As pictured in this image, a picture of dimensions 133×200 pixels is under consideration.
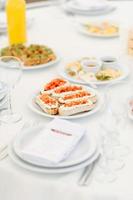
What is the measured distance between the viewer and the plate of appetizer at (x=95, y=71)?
5.41 ft

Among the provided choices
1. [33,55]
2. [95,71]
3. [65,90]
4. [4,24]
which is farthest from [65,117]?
[4,24]

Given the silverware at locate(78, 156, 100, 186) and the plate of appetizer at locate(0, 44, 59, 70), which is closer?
the silverware at locate(78, 156, 100, 186)

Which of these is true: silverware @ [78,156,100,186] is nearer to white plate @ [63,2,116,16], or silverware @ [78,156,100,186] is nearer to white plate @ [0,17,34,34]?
white plate @ [0,17,34,34]

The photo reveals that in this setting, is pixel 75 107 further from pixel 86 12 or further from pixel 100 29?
pixel 86 12

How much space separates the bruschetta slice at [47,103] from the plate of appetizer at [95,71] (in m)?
0.23

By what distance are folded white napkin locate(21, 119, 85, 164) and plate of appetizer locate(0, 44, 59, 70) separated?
58 centimetres

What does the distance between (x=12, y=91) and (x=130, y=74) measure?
1.48ft

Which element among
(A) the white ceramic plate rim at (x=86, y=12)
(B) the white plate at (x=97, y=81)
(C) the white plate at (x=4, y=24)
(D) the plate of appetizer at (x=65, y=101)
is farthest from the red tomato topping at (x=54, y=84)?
(A) the white ceramic plate rim at (x=86, y=12)

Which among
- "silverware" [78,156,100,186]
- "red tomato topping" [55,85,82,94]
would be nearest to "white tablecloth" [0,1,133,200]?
"silverware" [78,156,100,186]

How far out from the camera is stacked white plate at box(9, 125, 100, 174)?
110 centimetres

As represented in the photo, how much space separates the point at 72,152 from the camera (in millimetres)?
1175

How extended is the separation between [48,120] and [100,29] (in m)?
0.96

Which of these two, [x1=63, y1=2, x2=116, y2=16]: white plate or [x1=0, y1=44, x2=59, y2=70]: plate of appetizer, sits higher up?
[x1=0, y1=44, x2=59, y2=70]: plate of appetizer

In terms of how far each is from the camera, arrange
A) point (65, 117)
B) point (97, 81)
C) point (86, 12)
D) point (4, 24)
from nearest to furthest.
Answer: point (65, 117) → point (97, 81) → point (4, 24) → point (86, 12)
